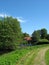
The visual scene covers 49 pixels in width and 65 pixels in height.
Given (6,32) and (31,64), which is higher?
(6,32)

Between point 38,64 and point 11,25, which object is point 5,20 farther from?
point 38,64

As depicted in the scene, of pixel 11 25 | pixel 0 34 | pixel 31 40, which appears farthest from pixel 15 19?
pixel 31 40

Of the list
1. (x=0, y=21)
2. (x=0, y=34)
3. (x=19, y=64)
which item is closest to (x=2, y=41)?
(x=0, y=34)

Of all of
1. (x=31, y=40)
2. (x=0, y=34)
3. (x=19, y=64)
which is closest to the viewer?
(x=19, y=64)

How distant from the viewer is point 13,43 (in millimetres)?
72062

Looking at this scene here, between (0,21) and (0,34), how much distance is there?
203 inches

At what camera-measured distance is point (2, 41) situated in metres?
71.8

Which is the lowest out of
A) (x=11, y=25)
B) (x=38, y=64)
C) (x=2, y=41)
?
(x=38, y=64)

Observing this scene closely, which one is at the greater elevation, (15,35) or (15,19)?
(15,19)

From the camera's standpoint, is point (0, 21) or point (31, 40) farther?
point (31, 40)

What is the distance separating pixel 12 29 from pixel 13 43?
183 inches

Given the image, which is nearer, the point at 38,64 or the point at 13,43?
the point at 38,64

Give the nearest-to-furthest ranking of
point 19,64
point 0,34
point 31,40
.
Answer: point 19,64
point 0,34
point 31,40

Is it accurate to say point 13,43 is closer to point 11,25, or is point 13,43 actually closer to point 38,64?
point 11,25
